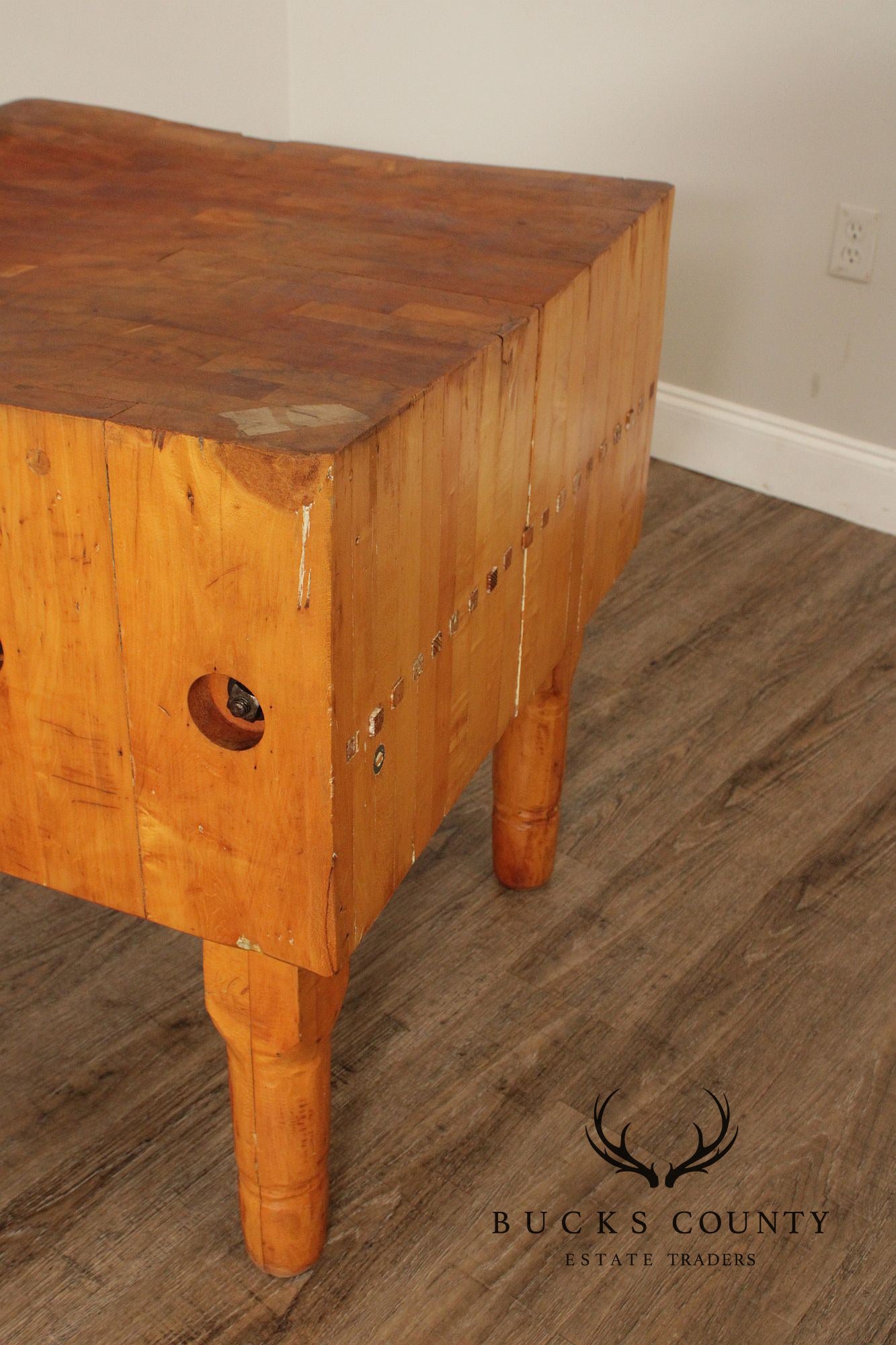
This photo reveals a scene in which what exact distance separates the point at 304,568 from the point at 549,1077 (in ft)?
2.22

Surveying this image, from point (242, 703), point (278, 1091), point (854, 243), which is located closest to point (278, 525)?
point (242, 703)

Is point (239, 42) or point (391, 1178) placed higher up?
point (239, 42)

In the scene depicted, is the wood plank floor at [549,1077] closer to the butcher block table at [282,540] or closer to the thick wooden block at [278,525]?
the butcher block table at [282,540]

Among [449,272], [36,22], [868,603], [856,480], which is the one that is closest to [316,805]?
[449,272]

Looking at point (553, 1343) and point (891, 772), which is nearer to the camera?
point (553, 1343)

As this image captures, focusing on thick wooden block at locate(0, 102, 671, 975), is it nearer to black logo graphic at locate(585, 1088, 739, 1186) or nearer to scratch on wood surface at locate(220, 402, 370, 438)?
scratch on wood surface at locate(220, 402, 370, 438)

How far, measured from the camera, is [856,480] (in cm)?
215

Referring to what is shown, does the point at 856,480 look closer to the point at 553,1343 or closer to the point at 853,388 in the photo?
the point at 853,388

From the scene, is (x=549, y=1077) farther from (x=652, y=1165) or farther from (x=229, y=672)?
(x=229, y=672)

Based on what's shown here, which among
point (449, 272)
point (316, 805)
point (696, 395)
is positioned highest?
point (449, 272)

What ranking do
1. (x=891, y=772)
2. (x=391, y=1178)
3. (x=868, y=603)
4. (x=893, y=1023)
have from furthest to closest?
(x=868, y=603) < (x=891, y=772) < (x=893, y=1023) < (x=391, y=1178)

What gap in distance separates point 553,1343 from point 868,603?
1254 mm

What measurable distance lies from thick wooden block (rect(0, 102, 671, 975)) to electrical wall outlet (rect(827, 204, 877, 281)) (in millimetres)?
1115

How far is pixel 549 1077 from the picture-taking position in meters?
1.18
